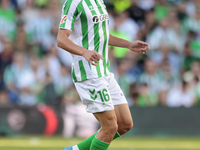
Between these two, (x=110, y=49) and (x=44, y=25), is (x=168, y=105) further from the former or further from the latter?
(x=44, y=25)

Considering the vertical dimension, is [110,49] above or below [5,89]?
above

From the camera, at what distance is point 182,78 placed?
32.8 feet

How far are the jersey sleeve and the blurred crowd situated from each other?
207 inches

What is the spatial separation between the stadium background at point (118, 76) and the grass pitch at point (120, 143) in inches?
0.8

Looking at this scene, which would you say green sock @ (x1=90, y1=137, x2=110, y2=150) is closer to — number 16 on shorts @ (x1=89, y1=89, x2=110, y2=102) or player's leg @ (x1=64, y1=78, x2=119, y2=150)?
player's leg @ (x1=64, y1=78, x2=119, y2=150)

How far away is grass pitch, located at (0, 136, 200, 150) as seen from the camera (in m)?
7.49

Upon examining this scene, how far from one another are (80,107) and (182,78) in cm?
263

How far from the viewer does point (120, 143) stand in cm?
823

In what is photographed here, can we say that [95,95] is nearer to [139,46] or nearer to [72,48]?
[72,48]

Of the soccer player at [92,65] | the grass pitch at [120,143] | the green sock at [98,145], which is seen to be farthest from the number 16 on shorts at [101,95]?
the grass pitch at [120,143]

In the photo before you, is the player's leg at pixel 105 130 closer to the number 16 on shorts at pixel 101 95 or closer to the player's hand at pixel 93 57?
the number 16 on shorts at pixel 101 95

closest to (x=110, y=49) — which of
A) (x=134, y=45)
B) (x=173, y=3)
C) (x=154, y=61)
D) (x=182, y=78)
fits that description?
(x=154, y=61)

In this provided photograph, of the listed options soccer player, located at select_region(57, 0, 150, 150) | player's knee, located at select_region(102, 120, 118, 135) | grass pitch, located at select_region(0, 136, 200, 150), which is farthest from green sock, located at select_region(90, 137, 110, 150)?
grass pitch, located at select_region(0, 136, 200, 150)

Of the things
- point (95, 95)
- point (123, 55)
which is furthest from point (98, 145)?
point (123, 55)
